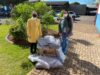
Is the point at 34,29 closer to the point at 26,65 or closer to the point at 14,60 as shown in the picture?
the point at 14,60

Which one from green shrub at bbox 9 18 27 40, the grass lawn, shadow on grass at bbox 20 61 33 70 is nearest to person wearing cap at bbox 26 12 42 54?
the grass lawn

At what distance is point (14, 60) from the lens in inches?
417

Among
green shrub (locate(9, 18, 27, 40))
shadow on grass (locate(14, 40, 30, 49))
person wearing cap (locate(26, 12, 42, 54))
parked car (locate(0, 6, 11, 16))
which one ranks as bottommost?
parked car (locate(0, 6, 11, 16))

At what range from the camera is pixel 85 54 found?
41.5ft

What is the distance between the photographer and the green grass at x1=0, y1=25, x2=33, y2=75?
9484 millimetres

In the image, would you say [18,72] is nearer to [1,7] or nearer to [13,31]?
[13,31]

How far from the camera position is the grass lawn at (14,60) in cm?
948

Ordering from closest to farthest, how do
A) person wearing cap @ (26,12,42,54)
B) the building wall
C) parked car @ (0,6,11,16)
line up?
1. person wearing cap @ (26,12,42,54)
2. parked car @ (0,6,11,16)
3. the building wall

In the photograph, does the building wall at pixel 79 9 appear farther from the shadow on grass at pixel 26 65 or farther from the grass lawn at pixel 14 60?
the shadow on grass at pixel 26 65

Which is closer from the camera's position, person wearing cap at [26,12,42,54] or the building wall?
person wearing cap at [26,12,42,54]

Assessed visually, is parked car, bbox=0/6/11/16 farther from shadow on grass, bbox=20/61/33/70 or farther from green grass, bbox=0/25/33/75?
shadow on grass, bbox=20/61/33/70

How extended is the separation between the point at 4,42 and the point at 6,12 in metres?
40.2

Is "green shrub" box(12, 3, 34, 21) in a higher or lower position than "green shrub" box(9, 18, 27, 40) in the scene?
higher

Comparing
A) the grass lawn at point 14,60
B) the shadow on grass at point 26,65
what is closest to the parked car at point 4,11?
the grass lawn at point 14,60
